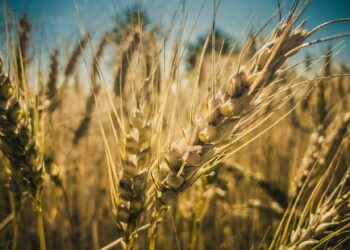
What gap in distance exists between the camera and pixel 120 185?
472mm

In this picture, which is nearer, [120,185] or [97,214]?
[120,185]

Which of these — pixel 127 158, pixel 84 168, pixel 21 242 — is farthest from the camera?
pixel 84 168

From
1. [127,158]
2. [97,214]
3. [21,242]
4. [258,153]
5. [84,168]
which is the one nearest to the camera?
[127,158]

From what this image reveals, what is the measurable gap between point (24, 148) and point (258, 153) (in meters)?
1.62

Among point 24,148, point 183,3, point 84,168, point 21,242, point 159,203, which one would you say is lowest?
point 21,242

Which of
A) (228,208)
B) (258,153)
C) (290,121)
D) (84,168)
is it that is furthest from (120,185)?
(290,121)

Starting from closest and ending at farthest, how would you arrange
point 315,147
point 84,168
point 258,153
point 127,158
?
point 127,158, point 315,147, point 84,168, point 258,153

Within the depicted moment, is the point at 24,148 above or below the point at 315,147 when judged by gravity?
above

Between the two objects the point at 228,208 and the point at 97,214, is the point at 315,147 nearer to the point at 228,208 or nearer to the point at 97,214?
the point at 228,208

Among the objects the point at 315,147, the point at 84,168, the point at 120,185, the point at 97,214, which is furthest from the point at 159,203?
the point at 84,168

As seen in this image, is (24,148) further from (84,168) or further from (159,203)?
(84,168)

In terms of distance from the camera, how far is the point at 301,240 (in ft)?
1.82

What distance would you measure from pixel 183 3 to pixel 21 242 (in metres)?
1.36

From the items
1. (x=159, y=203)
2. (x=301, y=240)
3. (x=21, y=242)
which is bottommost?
(x=21, y=242)
